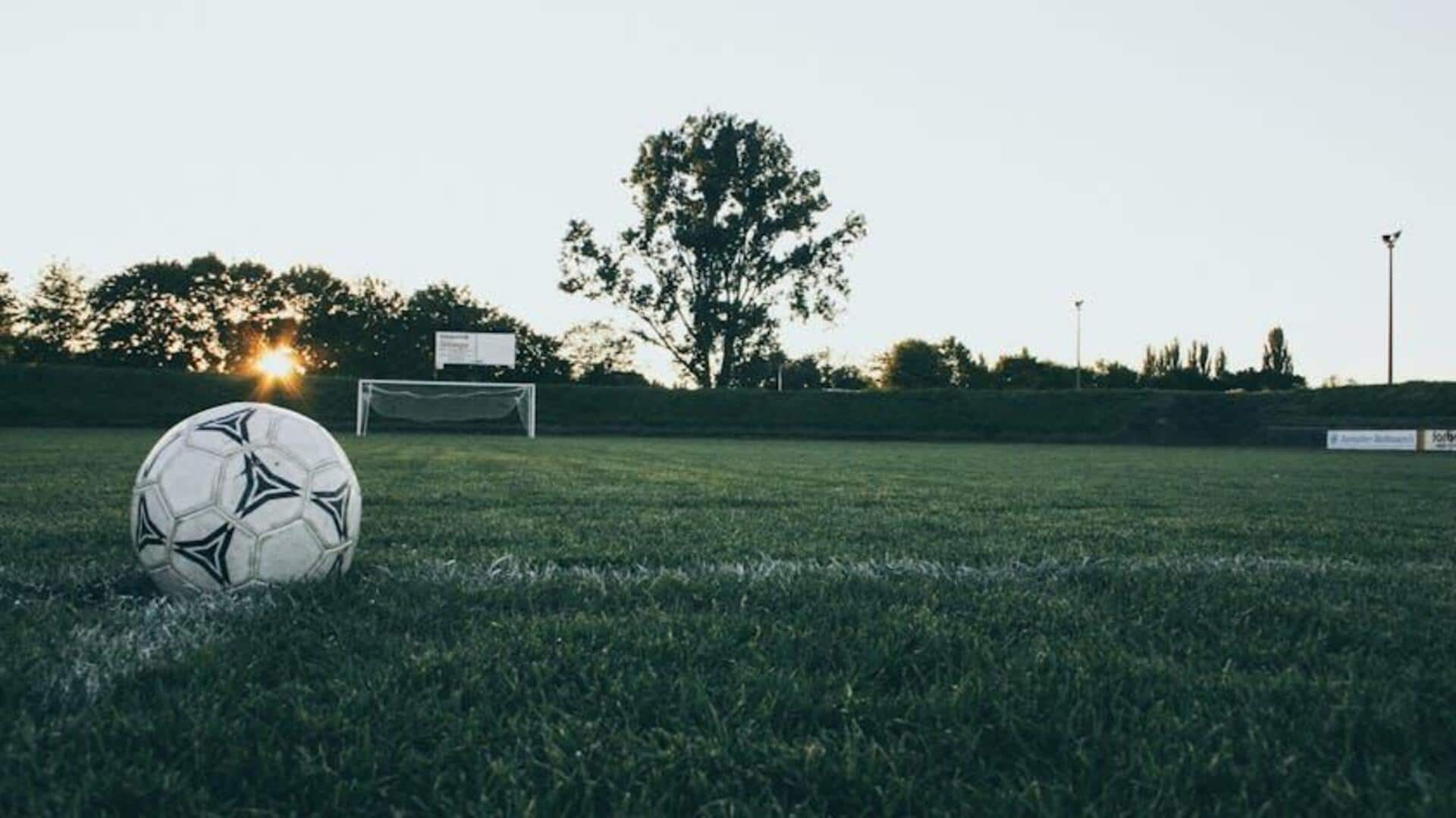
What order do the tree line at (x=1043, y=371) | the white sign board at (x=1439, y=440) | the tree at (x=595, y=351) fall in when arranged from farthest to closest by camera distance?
the tree line at (x=1043, y=371) → the tree at (x=595, y=351) → the white sign board at (x=1439, y=440)

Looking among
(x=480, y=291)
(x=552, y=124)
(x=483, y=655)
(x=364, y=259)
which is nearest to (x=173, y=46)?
(x=552, y=124)

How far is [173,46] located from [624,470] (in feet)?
43.5

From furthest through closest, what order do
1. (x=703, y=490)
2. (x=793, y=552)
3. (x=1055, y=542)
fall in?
(x=703, y=490) < (x=1055, y=542) < (x=793, y=552)

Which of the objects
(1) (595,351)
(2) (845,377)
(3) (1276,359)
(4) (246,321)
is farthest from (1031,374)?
(4) (246,321)

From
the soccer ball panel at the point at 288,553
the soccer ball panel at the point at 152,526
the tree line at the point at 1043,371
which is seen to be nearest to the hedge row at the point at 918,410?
the soccer ball panel at the point at 152,526

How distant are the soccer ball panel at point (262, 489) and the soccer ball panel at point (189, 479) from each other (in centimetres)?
4

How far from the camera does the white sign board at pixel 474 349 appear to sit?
3312 centimetres

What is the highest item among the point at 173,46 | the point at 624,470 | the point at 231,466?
the point at 173,46

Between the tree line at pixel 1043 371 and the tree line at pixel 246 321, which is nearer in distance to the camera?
the tree line at pixel 246 321

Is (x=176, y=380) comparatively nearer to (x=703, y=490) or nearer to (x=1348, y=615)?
(x=703, y=490)

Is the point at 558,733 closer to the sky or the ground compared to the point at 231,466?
closer to the ground

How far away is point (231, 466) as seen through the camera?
8.18 feet

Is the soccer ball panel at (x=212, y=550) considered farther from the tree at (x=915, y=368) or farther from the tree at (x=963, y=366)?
the tree at (x=963, y=366)

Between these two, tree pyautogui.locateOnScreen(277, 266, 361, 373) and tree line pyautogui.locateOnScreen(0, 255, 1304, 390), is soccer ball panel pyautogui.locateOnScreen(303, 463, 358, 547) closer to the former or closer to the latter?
tree line pyautogui.locateOnScreen(0, 255, 1304, 390)
